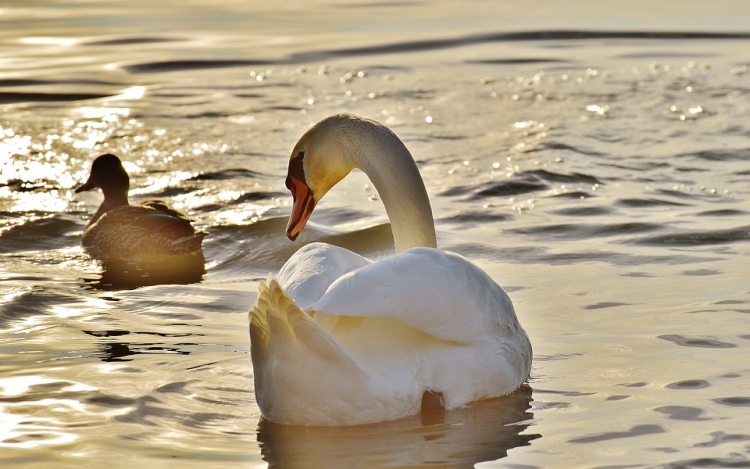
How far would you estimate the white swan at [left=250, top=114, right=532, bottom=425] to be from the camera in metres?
4.40

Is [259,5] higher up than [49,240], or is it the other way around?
[259,5]

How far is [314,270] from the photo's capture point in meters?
5.06

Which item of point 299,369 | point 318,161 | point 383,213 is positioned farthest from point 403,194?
point 383,213

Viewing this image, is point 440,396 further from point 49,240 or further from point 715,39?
point 715,39

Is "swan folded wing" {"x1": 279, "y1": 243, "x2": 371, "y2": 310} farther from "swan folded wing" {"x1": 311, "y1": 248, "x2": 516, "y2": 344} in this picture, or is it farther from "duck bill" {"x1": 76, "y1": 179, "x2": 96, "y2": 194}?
"duck bill" {"x1": 76, "y1": 179, "x2": 96, "y2": 194}

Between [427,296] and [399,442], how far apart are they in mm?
557

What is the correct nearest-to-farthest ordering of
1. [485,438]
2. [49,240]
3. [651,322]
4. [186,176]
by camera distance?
[485,438], [651,322], [49,240], [186,176]

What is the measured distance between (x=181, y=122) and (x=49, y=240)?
12.2 feet

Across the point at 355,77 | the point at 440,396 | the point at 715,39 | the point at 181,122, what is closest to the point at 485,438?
the point at 440,396

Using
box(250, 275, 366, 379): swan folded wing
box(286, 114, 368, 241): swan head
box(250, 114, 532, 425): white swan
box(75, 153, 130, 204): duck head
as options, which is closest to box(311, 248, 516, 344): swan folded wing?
box(250, 114, 532, 425): white swan

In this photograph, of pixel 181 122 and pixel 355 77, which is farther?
pixel 355 77

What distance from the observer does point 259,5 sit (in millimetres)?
20688

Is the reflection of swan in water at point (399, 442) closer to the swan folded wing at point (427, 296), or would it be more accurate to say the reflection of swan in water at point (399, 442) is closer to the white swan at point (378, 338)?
the white swan at point (378, 338)

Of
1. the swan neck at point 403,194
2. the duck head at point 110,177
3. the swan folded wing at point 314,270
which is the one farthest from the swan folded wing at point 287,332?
the duck head at point 110,177
